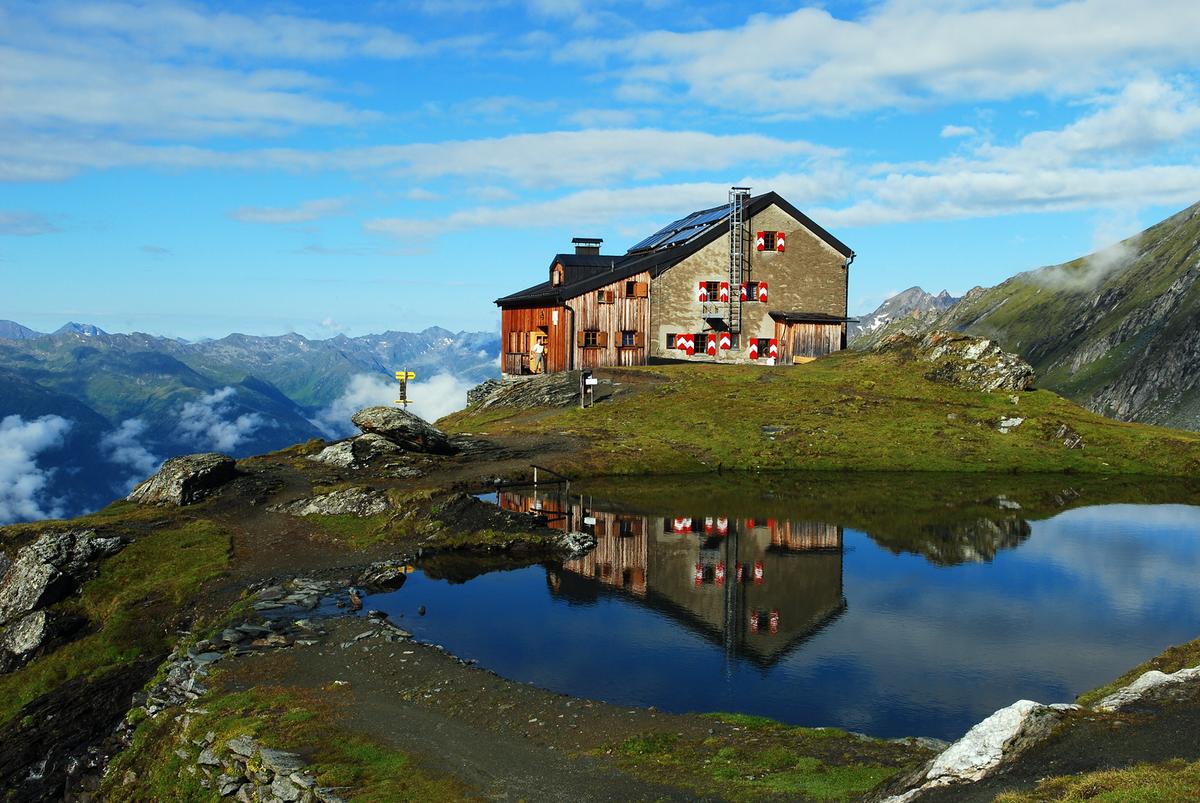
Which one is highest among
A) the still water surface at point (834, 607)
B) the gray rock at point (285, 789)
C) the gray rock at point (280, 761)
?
the still water surface at point (834, 607)

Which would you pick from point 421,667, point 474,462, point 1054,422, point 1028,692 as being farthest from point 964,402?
point 421,667

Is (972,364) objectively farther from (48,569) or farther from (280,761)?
(280,761)

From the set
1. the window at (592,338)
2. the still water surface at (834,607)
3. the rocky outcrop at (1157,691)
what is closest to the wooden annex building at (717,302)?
the window at (592,338)

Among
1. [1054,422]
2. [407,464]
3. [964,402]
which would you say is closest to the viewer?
[407,464]

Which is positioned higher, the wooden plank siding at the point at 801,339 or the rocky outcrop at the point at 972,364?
the wooden plank siding at the point at 801,339

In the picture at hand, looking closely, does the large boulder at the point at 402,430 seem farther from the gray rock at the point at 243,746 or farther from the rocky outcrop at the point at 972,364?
the rocky outcrop at the point at 972,364

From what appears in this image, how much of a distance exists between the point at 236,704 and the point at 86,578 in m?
18.3

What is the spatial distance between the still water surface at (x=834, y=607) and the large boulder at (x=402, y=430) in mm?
10589

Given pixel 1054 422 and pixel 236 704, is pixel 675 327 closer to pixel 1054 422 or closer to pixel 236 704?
pixel 1054 422

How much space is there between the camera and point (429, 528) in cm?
4366

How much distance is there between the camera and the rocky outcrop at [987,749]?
627 inches

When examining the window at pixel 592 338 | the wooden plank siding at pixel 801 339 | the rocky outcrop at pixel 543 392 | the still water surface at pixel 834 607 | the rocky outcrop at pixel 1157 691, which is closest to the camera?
the rocky outcrop at pixel 1157 691

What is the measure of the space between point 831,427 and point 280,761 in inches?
2184

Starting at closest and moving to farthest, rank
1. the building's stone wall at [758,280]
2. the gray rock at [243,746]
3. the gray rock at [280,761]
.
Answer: the gray rock at [280,761]
the gray rock at [243,746]
the building's stone wall at [758,280]
